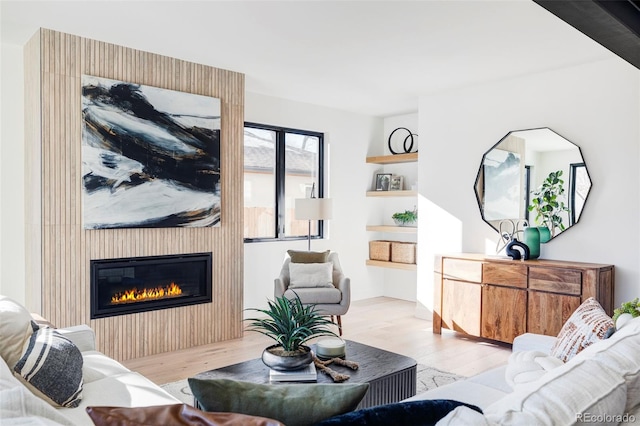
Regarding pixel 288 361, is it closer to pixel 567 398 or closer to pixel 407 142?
pixel 567 398

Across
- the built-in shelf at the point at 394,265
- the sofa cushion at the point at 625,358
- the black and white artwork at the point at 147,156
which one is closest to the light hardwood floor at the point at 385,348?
the built-in shelf at the point at 394,265

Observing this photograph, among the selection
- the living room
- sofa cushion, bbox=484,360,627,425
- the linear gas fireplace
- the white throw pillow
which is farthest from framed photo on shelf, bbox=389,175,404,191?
sofa cushion, bbox=484,360,627,425

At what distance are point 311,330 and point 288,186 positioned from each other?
12.2ft

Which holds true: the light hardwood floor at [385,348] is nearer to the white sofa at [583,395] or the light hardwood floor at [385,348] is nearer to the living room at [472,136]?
the living room at [472,136]

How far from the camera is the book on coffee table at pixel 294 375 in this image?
235 cm

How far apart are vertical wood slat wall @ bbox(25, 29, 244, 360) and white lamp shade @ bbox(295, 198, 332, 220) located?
0.88 metres

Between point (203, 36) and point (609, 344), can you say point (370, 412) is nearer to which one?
point (609, 344)

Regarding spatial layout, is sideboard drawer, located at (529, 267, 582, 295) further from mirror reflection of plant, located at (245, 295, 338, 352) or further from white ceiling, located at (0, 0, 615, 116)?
mirror reflection of plant, located at (245, 295, 338, 352)

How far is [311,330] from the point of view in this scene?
2.42m

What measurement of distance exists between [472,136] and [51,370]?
438 cm

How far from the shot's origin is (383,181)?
6738mm

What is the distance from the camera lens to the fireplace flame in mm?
4043

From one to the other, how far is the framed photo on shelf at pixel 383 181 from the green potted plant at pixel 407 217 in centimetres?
41

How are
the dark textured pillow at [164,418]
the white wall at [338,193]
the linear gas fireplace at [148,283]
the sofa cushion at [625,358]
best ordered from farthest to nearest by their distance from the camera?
the white wall at [338,193], the linear gas fireplace at [148,283], the sofa cushion at [625,358], the dark textured pillow at [164,418]
